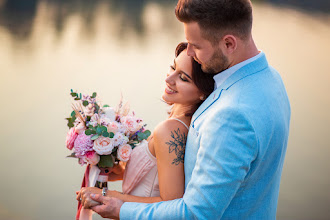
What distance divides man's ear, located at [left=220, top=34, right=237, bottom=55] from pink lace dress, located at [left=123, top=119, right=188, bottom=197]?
0.79m

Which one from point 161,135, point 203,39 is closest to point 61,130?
point 161,135

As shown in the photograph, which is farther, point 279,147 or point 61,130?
point 61,130

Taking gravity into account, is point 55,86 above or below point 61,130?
above

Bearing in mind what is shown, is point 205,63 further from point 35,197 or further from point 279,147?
point 35,197

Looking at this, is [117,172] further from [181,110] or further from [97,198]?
[181,110]

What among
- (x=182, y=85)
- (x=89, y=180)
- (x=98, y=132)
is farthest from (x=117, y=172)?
(x=182, y=85)

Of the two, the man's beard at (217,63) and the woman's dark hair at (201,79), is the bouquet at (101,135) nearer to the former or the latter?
the woman's dark hair at (201,79)

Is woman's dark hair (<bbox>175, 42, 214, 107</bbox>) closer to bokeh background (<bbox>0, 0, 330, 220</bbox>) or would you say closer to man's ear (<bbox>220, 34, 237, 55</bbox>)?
man's ear (<bbox>220, 34, 237, 55</bbox>)

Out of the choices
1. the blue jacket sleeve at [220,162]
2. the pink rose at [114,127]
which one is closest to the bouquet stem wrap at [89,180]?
the pink rose at [114,127]

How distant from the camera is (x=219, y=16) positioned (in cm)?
177

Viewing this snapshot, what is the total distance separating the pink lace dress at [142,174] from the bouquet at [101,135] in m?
Result: 0.07

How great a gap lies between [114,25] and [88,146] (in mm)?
8556

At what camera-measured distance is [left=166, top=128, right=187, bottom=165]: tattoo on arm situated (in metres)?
2.12

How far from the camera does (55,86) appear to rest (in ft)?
23.3
